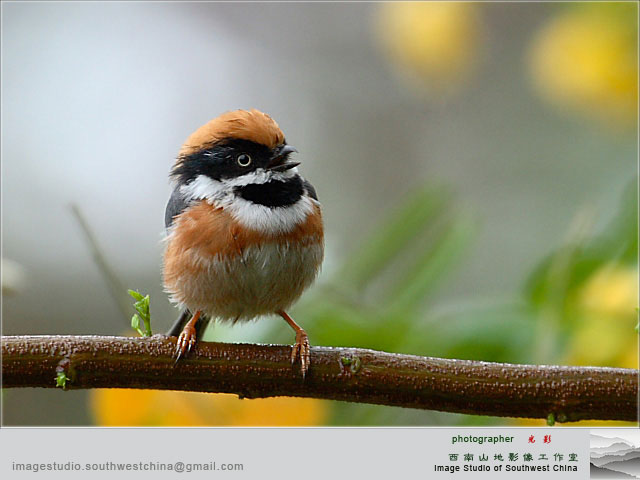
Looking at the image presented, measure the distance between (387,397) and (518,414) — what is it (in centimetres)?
28

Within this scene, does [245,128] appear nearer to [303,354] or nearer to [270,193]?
[270,193]

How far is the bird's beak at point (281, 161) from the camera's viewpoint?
1777mm

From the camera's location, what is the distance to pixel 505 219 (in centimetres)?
339

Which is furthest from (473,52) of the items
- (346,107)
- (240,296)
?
(346,107)

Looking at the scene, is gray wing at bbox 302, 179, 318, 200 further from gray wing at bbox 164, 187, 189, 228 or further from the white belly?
gray wing at bbox 164, 187, 189, 228

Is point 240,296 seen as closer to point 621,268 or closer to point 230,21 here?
point 621,268

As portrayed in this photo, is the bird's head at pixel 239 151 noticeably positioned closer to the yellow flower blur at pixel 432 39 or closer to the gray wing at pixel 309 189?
the gray wing at pixel 309 189

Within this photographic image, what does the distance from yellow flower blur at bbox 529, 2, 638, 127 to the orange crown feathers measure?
2.53 feet

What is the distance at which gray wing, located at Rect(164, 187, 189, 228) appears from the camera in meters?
1.88

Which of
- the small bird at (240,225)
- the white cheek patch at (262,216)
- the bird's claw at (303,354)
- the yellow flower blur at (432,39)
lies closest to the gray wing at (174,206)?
the small bird at (240,225)

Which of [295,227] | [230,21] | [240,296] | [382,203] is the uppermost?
[230,21]

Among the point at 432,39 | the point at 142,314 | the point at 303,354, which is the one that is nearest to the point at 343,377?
the point at 303,354

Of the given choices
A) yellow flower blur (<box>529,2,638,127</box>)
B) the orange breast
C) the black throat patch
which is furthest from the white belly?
yellow flower blur (<box>529,2,638,127</box>)

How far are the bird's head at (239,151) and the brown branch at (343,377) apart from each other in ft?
1.56
